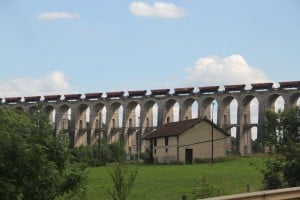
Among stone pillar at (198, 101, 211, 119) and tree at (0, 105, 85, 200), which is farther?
stone pillar at (198, 101, 211, 119)

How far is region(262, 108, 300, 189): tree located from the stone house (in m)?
35.8

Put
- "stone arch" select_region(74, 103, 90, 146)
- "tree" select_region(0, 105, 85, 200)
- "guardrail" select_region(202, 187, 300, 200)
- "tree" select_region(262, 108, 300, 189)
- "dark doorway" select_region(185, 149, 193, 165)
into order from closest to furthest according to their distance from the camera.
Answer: "guardrail" select_region(202, 187, 300, 200) < "tree" select_region(0, 105, 85, 200) < "tree" select_region(262, 108, 300, 189) < "dark doorway" select_region(185, 149, 193, 165) < "stone arch" select_region(74, 103, 90, 146)

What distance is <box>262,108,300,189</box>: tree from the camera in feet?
46.1

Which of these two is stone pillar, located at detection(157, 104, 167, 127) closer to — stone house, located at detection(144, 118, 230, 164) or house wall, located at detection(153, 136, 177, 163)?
house wall, located at detection(153, 136, 177, 163)

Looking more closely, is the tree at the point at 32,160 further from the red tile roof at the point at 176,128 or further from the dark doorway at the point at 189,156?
the dark doorway at the point at 189,156

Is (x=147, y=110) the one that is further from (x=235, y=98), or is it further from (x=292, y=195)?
(x=292, y=195)

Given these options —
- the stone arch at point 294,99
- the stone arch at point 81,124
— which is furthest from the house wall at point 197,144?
the stone arch at point 81,124

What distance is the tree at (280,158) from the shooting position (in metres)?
14.1

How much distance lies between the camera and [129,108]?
94125mm

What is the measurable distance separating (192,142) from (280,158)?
38522 mm

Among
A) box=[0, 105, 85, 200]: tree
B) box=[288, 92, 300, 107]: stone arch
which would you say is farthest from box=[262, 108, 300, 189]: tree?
box=[288, 92, 300, 107]: stone arch

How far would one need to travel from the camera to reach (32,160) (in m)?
9.13

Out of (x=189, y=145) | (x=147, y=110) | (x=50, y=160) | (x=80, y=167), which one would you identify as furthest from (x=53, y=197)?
(x=147, y=110)

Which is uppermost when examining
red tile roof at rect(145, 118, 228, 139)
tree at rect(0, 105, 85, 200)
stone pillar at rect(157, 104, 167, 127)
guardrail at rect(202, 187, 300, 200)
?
stone pillar at rect(157, 104, 167, 127)
